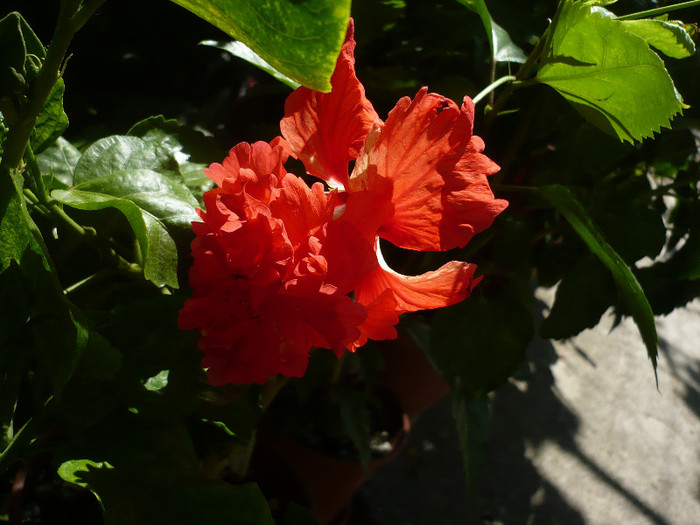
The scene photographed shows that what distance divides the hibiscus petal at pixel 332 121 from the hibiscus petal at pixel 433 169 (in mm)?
41

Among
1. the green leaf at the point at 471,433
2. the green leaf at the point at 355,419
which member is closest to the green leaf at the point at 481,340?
the green leaf at the point at 471,433

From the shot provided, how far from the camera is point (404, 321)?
0.83 meters

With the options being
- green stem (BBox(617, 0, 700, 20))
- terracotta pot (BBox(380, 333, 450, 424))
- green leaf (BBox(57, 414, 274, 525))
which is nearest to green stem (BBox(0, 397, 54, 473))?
green leaf (BBox(57, 414, 274, 525))

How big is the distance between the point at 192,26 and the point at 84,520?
647 mm

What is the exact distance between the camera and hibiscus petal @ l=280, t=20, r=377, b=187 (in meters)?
0.42

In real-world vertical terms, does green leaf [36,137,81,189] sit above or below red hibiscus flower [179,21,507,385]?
below

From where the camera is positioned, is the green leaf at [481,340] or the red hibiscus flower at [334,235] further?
the green leaf at [481,340]

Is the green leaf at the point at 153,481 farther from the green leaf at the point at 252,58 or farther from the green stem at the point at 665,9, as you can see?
the green stem at the point at 665,9

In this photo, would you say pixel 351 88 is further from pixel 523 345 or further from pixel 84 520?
pixel 84 520

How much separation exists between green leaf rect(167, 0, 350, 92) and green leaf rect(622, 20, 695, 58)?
0.30 metres

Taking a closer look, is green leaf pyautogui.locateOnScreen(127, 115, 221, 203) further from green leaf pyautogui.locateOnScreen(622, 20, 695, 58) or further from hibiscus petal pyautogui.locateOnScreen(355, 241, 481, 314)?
green leaf pyautogui.locateOnScreen(622, 20, 695, 58)

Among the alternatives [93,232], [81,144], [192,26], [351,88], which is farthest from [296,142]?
[192,26]

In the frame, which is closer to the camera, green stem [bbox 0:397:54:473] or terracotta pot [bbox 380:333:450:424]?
green stem [bbox 0:397:54:473]

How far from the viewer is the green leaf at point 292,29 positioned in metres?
0.27
